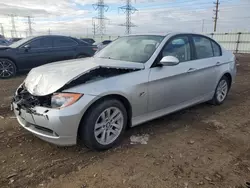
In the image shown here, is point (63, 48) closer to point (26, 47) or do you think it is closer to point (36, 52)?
point (36, 52)

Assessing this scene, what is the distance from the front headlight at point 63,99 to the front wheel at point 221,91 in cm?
351

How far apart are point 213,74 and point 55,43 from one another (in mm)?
6441

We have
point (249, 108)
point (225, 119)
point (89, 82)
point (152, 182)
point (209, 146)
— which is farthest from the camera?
point (249, 108)

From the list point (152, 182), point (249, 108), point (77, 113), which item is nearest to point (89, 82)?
point (77, 113)

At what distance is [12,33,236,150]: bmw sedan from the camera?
9.07 feet

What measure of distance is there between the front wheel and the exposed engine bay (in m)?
2.68

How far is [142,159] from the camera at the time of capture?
2.95 meters

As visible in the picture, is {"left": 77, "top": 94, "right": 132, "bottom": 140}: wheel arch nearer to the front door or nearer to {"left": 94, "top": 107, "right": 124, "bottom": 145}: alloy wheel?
{"left": 94, "top": 107, "right": 124, "bottom": 145}: alloy wheel

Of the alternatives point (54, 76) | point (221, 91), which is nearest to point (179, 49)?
point (221, 91)

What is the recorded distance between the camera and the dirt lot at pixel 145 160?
2519 millimetres

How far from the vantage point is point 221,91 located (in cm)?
527

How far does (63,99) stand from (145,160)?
1294mm

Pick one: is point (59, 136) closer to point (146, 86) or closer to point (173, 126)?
point (146, 86)

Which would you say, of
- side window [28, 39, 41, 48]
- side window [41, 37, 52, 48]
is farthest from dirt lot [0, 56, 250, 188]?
side window [41, 37, 52, 48]
